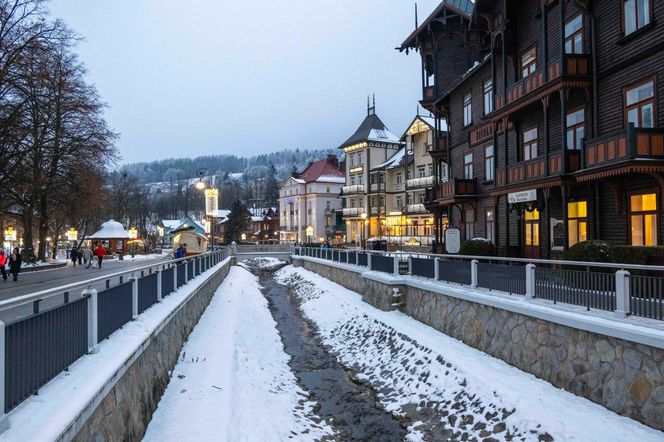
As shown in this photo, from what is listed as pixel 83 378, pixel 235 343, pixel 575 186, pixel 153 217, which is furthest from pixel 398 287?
pixel 153 217

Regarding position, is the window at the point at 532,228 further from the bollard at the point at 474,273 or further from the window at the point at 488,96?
the bollard at the point at 474,273

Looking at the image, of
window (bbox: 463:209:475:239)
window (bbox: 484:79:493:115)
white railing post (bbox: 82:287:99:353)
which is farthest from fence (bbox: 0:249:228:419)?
window (bbox: 463:209:475:239)

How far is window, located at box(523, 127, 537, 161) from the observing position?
817 inches

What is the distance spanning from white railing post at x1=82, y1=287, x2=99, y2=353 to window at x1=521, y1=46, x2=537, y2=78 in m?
19.7

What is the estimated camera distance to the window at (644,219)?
1452 cm

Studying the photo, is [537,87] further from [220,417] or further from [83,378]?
[83,378]

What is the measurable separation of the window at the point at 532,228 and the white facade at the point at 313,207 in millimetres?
57088

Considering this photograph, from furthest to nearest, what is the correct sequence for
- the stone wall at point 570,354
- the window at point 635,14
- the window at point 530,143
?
the window at point 530,143, the window at point 635,14, the stone wall at point 570,354

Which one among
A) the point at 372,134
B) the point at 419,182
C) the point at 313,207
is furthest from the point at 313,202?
the point at 419,182

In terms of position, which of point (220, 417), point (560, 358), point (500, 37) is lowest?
point (220, 417)

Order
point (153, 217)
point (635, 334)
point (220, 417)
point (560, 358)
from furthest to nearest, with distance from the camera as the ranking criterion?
1. point (153, 217)
2. point (560, 358)
3. point (220, 417)
4. point (635, 334)

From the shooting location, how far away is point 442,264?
15.0 m

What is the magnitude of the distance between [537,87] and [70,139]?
30807 millimetres

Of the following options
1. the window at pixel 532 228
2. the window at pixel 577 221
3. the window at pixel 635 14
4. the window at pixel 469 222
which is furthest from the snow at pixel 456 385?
the window at pixel 469 222
